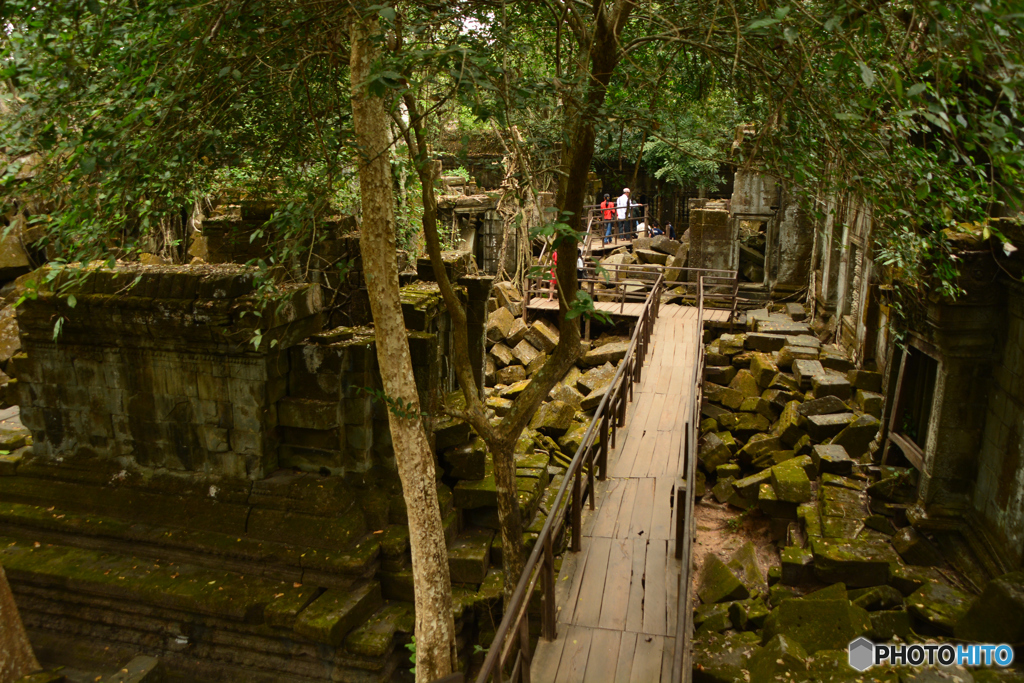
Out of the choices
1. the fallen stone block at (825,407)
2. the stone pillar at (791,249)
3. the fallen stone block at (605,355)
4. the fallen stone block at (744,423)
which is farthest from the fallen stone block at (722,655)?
the stone pillar at (791,249)

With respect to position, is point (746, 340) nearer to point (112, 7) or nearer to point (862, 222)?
point (862, 222)

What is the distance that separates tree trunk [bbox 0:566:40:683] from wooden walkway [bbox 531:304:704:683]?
4.26m

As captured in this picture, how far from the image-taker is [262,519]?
6.60m

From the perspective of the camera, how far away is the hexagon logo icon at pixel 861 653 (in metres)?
5.39

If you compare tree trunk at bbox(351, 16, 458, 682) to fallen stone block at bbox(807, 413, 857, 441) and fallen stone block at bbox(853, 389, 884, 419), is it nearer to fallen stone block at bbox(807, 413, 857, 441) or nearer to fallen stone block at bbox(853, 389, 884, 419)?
fallen stone block at bbox(807, 413, 857, 441)

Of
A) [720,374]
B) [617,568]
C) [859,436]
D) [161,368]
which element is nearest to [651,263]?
[720,374]

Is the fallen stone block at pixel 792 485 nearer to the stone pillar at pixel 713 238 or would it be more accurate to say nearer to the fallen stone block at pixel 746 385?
the fallen stone block at pixel 746 385

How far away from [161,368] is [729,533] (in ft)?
24.0

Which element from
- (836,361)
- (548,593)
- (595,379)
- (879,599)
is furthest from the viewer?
(595,379)

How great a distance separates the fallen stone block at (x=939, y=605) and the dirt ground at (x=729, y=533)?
2141 mm

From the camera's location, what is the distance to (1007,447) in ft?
22.4

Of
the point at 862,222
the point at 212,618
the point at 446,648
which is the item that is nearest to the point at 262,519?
the point at 212,618

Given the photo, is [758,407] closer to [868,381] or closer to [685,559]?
[868,381]

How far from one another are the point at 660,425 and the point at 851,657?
4324 mm
